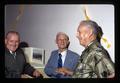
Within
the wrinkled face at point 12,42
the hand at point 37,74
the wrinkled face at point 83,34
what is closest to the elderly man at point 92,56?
the wrinkled face at point 83,34

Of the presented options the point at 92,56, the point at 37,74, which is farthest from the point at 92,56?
the point at 37,74

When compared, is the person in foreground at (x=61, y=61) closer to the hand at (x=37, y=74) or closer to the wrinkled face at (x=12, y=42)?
the hand at (x=37, y=74)

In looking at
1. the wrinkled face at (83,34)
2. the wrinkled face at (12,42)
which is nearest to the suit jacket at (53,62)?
the wrinkled face at (83,34)

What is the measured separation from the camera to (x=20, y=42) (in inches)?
84.9

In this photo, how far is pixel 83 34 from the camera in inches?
85.4

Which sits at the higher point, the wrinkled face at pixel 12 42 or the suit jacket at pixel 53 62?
the wrinkled face at pixel 12 42

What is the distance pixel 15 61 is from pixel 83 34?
1.65 ft

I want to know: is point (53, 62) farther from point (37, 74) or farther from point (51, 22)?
point (51, 22)

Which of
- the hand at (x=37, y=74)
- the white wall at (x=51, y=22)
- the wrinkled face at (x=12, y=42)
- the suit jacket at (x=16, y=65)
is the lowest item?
the hand at (x=37, y=74)

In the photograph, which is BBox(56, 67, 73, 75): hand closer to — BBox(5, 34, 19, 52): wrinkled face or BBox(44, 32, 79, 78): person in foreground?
BBox(44, 32, 79, 78): person in foreground

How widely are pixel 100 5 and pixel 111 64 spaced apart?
41 centimetres

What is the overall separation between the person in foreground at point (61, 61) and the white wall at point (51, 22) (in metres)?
0.03

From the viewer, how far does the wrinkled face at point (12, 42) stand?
2.16 meters
